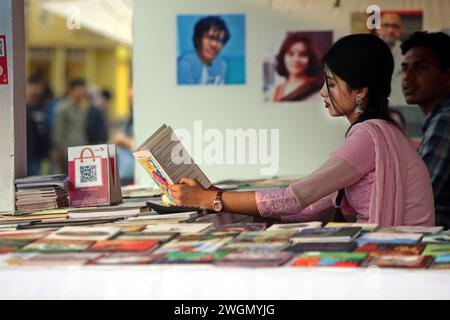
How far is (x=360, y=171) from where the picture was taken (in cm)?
366

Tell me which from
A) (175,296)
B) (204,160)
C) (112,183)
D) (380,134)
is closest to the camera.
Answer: (175,296)

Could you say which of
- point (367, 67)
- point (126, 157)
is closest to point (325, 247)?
point (367, 67)

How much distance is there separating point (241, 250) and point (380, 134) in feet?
3.52

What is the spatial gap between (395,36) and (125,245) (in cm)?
395

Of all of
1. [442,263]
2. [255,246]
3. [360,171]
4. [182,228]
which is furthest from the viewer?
[360,171]

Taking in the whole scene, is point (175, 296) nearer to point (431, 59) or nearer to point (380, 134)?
point (380, 134)

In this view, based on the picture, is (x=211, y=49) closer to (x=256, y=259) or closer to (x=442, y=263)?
(x=256, y=259)

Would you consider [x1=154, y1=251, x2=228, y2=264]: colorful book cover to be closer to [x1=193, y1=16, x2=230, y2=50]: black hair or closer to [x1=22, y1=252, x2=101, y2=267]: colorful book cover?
[x1=22, y1=252, x2=101, y2=267]: colorful book cover

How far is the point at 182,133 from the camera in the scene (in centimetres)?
654

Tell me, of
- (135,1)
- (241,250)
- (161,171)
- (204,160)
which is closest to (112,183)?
(161,171)

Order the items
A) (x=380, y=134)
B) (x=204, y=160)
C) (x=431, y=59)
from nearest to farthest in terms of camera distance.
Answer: (x=380, y=134) → (x=431, y=59) → (x=204, y=160)

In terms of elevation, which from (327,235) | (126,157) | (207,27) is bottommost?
(126,157)

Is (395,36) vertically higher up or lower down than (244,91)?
higher up
